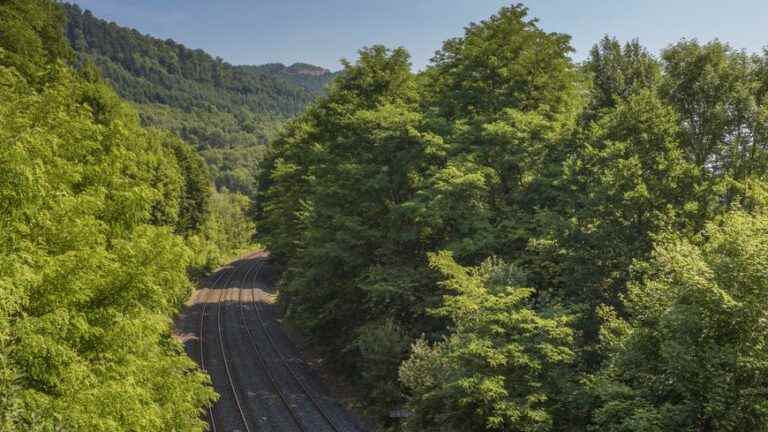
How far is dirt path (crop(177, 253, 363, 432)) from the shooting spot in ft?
68.0

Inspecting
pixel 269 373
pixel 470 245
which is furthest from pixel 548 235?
pixel 269 373

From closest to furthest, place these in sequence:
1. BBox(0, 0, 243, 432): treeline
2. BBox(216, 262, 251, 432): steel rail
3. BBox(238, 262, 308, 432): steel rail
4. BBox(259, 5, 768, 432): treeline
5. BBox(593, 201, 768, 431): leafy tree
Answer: BBox(0, 0, 243, 432): treeline < BBox(593, 201, 768, 431): leafy tree < BBox(259, 5, 768, 432): treeline < BBox(216, 262, 251, 432): steel rail < BBox(238, 262, 308, 432): steel rail

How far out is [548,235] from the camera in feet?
58.5

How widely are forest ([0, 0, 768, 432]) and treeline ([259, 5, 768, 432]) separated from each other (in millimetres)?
88

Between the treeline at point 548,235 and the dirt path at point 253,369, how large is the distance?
235 centimetres

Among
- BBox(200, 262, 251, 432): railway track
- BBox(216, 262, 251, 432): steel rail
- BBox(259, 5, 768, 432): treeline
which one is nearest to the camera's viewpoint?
BBox(259, 5, 768, 432): treeline

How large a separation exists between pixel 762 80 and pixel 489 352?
13.5 meters

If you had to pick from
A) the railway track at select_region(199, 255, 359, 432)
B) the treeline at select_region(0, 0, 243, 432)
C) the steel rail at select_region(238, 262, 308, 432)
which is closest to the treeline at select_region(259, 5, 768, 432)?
the railway track at select_region(199, 255, 359, 432)

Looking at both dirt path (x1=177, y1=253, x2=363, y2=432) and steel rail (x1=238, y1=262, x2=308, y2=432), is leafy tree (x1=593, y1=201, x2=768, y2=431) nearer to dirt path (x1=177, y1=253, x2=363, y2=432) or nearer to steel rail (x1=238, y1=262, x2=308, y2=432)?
dirt path (x1=177, y1=253, x2=363, y2=432)

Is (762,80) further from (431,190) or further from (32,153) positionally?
(32,153)

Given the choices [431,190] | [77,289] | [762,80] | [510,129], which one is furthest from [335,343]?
[762,80]

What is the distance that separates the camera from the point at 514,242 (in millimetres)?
20000

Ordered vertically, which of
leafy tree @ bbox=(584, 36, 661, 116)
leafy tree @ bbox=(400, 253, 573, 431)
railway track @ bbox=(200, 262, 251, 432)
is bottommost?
railway track @ bbox=(200, 262, 251, 432)

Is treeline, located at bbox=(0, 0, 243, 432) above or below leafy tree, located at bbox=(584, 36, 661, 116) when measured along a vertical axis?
below
